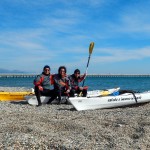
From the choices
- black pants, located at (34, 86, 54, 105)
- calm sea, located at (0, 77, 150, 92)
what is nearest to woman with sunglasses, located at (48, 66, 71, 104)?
black pants, located at (34, 86, 54, 105)

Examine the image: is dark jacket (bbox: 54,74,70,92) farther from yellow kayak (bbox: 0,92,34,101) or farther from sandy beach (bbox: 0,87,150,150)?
sandy beach (bbox: 0,87,150,150)

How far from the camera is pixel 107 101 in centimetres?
1212

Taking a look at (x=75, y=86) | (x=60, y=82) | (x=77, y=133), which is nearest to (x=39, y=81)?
(x=60, y=82)

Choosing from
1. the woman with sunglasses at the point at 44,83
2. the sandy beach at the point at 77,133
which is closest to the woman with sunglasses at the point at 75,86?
the woman with sunglasses at the point at 44,83

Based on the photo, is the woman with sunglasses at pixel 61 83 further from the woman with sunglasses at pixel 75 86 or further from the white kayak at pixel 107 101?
the white kayak at pixel 107 101

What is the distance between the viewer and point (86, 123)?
8.40 m

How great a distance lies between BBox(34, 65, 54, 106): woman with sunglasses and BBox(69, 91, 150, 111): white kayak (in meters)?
2.01

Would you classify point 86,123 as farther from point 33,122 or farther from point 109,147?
point 109,147

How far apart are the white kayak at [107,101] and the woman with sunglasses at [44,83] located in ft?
6.59

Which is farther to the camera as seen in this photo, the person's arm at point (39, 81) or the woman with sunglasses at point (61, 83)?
the woman with sunglasses at point (61, 83)

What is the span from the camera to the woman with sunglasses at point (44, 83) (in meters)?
12.7

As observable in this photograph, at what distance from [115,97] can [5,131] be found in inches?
237

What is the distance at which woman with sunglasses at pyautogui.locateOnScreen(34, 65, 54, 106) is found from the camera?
1271cm

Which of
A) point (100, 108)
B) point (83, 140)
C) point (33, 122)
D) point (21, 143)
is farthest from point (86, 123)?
point (100, 108)
